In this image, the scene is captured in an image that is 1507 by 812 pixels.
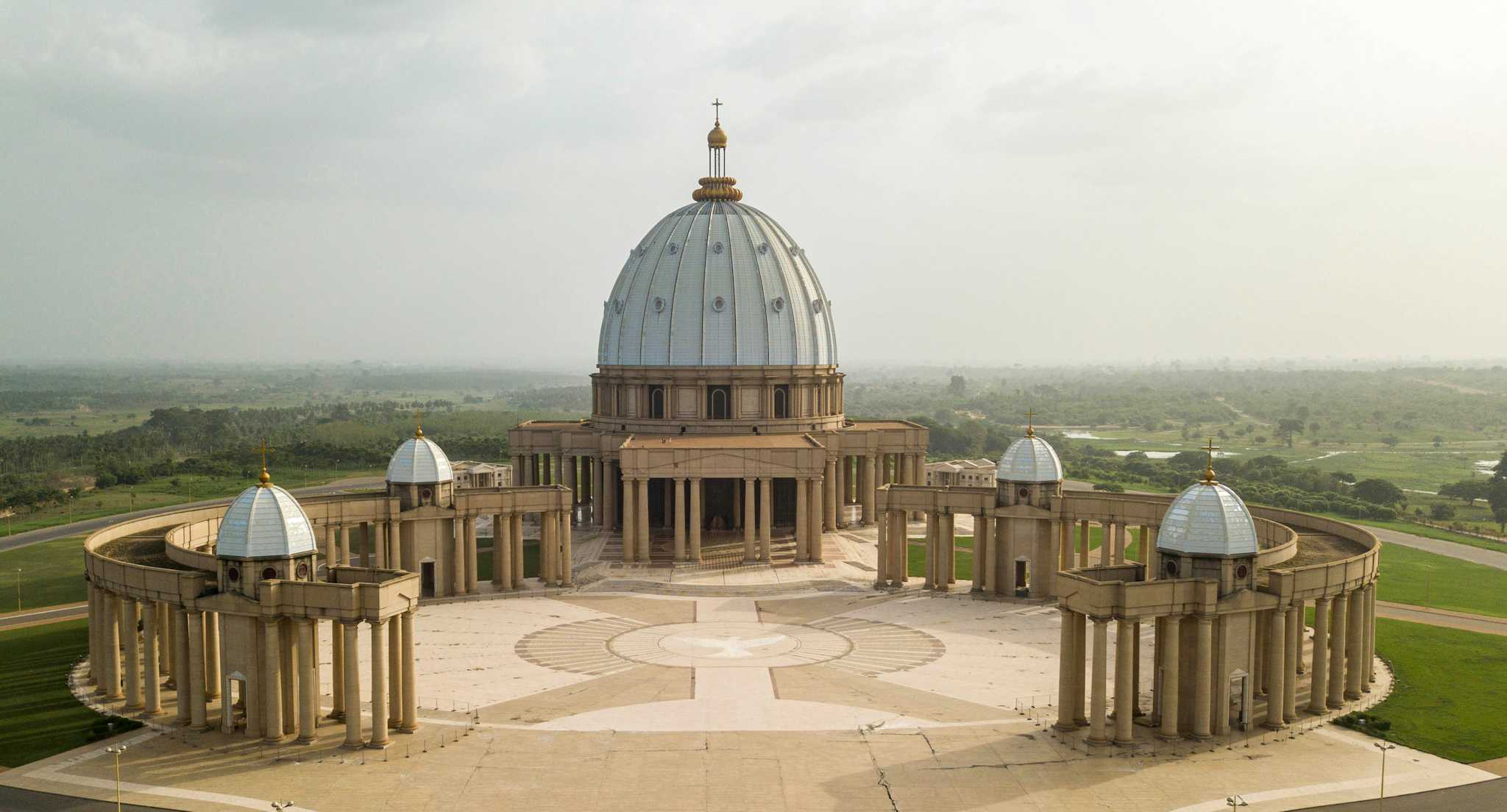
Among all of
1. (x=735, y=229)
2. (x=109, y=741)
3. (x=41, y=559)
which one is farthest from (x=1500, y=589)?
(x=41, y=559)

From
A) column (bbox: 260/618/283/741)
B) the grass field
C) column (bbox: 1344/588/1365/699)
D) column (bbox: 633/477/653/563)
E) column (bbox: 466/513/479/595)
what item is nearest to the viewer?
column (bbox: 260/618/283/741)

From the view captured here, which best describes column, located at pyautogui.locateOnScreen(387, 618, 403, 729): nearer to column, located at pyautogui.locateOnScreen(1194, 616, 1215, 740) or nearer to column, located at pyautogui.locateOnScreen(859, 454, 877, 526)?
column, located at pyautogui.locateOnScreen(1194, 616, 1215, 740)

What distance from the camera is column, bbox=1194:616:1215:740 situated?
4906cm

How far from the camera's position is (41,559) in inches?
3780

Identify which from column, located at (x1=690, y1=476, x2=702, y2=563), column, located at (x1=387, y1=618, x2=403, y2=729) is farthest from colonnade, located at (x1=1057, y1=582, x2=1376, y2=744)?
column, located at (x1=690, y1=476, x2=702, y2=563)

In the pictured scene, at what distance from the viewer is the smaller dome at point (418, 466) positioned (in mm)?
78562

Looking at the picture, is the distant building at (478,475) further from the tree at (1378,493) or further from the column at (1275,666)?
the tree at (1378,493)

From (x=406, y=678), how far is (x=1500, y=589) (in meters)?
77.5

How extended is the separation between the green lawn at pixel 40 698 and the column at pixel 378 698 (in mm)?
12259

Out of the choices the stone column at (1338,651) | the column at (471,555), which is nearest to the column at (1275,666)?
the stone column at (1338,651)

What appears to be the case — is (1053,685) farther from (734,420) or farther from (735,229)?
(735,229)

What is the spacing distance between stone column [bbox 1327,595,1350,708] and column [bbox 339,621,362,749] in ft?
142

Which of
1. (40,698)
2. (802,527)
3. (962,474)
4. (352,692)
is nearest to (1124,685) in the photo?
(352,692)

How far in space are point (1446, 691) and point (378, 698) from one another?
5042 centimetres
